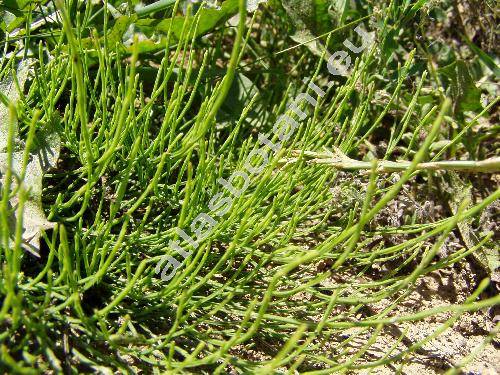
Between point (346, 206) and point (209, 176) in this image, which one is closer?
point (209, 176)

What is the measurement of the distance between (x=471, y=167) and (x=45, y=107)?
0.81 metres

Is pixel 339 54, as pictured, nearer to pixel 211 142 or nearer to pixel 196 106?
pixel 196 106

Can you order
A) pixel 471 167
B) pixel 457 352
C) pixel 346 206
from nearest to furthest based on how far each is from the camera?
pixel 471 167
pixel 457 352
pixel 346 206

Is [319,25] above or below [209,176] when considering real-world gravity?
above

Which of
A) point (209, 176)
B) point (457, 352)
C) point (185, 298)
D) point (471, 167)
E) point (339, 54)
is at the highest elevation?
point (339, 54)

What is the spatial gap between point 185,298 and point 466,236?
911 mm

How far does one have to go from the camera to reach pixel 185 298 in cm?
91

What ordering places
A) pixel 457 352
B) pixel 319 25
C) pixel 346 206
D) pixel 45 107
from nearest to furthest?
pixel 45 107
pixel 457 352
pixel 346 206
pixel 319 25

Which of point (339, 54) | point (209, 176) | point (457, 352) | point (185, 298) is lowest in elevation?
point (457, 352)

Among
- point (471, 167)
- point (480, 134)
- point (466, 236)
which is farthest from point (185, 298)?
point (480, 134)

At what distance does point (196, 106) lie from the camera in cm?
174

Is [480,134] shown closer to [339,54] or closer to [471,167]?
[339,54]

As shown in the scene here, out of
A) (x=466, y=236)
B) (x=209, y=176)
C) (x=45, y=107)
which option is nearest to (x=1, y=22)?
(x=45, y=107)

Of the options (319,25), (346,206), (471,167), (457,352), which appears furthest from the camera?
(319,25)
